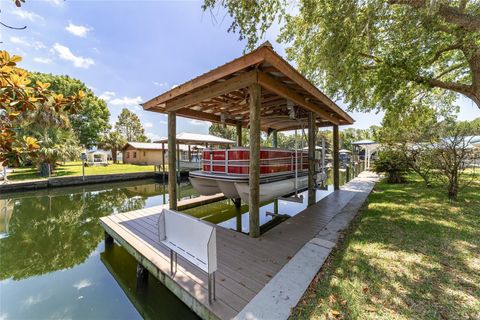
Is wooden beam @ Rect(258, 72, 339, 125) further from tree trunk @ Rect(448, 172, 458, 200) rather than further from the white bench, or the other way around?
tree trunk @ Rect(448, 172, 458, 200)

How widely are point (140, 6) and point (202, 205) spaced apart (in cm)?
650

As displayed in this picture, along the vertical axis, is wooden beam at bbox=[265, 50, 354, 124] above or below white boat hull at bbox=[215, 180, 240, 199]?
above

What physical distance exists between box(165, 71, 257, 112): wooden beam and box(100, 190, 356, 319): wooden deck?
3.13 m

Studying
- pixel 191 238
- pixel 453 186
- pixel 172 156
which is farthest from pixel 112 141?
pixel 453 186

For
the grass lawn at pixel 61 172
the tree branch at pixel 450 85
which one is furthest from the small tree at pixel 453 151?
the grass lawn at pixel 61 172

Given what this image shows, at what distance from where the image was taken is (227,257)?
3.48 meters

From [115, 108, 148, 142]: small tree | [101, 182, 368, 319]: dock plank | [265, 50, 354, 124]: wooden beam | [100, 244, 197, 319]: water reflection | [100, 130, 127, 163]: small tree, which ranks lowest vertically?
[100, 244, 197, 319]: water reflection

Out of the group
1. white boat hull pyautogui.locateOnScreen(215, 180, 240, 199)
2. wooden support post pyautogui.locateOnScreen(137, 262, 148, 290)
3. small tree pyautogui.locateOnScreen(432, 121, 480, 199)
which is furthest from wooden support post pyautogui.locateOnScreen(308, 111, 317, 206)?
wooden support post pyautogui.locateOnScreen(137, 262, 148, 290)

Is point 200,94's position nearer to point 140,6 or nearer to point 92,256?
point 140,6

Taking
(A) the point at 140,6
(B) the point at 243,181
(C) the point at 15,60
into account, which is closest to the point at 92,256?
(B) the point at 243,181

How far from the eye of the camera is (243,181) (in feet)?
15.0

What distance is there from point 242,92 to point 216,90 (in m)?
1.47

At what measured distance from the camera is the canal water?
3316 mm

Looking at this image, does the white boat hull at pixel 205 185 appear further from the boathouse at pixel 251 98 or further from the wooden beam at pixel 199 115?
the wooden beam at pixel 199 115
